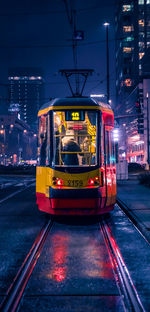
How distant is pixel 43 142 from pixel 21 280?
205 inches

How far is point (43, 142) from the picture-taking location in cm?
978

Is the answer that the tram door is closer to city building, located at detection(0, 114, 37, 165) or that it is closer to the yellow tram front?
the yellow tram front

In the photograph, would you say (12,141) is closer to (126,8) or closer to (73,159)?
(126,8)

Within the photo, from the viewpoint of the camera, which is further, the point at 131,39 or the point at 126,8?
the point at 131,39

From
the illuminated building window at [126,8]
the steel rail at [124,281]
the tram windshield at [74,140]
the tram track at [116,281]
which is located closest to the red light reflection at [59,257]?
the tram track at [116,281]

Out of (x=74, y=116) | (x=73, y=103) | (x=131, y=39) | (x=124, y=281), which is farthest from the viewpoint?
(x=131, y=39)

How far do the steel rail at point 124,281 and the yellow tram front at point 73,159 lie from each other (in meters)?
1.78

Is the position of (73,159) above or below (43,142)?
below

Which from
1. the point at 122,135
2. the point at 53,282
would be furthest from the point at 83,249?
the point at 122,135

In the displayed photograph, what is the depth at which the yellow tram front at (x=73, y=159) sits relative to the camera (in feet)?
29.9

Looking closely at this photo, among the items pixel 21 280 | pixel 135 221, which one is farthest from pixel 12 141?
pixel 21 280

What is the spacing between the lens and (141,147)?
10069cm

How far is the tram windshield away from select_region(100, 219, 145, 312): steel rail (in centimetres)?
251

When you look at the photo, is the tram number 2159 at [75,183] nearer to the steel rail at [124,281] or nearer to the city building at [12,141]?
the steel rail at [124,281]
